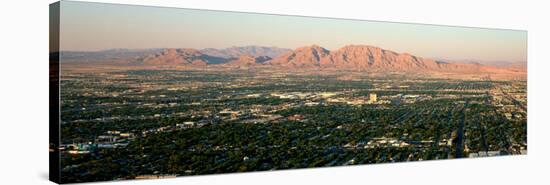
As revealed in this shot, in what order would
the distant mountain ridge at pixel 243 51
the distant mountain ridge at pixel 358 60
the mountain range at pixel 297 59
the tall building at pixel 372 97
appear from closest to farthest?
the mountain range at pixel 297 59
the distant mountain ridge at pixel 243 51
the distant mountain ridge at pixel 358 60
the tall building at pixel 372 97

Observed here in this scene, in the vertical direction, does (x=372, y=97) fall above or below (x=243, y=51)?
below

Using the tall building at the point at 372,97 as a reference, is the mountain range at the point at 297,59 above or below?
above

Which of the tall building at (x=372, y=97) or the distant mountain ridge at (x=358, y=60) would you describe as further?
the tall building at (x=372, y=97)

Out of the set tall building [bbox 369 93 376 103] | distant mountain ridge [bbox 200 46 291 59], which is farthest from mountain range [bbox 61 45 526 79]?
tall building [bbox 369 93 376 103]

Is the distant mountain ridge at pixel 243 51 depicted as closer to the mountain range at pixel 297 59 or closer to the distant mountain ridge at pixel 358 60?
the mountain range at pixel 297 59

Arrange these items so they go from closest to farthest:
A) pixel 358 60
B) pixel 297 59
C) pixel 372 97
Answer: pixel 297 59
pixel 358 60
pixel 372 97

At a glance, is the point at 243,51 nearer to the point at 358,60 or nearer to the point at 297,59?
the point at 297,59

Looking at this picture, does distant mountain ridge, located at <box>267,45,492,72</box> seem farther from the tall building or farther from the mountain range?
the tall building

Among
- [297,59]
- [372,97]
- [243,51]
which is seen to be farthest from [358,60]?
[243,51]

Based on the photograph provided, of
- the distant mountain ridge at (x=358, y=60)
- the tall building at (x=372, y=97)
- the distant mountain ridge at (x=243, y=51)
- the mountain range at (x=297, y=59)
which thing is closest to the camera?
the mountain range at (x=297, y=59)

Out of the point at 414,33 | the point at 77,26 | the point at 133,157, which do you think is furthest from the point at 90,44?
the point at 414,33

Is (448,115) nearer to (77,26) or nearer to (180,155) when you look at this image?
(180,155)

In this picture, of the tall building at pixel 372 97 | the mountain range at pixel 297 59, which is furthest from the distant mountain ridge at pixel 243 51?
the tall building at pixel 372 97
